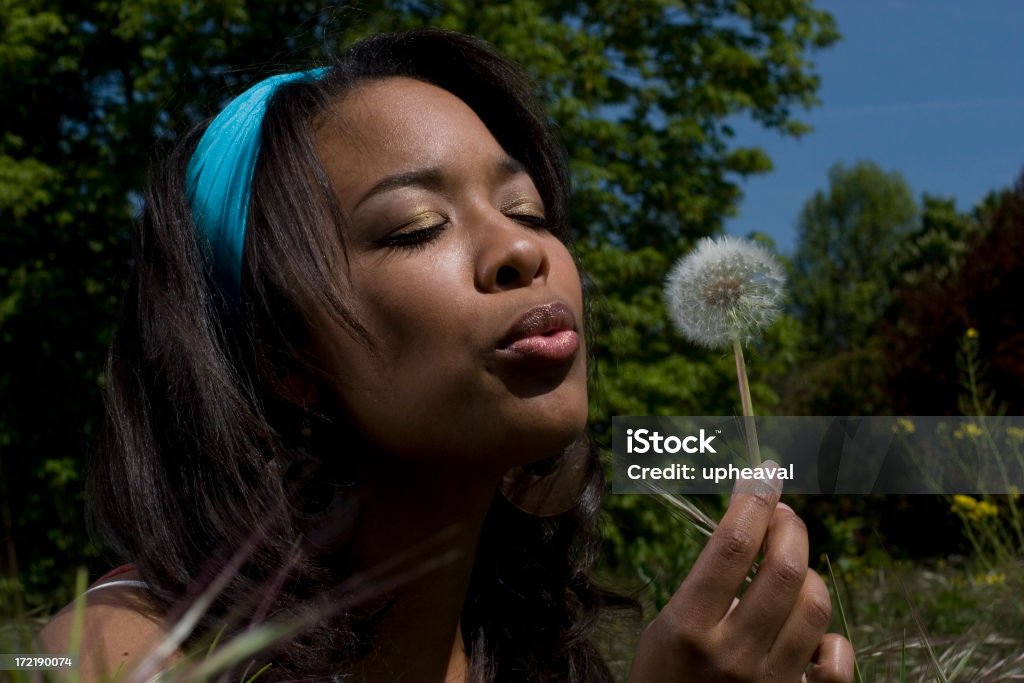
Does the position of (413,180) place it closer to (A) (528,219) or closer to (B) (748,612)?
(A) (528,219)

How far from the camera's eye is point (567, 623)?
2271 mm

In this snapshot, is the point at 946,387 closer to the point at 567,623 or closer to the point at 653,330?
the point at 653,330

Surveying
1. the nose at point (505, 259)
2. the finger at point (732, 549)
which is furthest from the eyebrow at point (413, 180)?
the finger at point (732, 549)

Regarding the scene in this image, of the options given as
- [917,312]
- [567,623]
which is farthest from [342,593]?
A: [917,312]

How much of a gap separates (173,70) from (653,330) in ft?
19.4

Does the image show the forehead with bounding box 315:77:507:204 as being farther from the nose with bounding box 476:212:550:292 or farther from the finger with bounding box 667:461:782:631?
the finger with bounding box 667:461:782:631

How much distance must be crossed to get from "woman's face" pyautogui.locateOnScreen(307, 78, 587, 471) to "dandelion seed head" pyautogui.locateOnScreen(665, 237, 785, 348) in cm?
19

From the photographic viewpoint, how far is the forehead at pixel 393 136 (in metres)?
1.67

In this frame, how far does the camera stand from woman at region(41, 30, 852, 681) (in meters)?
1.48

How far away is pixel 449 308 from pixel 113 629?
0.69 meters

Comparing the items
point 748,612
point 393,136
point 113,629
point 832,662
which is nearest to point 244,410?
point 113,629

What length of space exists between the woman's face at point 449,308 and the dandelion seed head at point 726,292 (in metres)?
0.19

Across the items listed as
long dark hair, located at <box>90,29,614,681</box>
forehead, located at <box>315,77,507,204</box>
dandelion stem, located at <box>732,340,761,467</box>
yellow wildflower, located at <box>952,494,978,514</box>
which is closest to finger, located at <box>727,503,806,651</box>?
dandelion stem, located at <box>732,340,761,467</box>

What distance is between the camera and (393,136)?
1.70 metres
